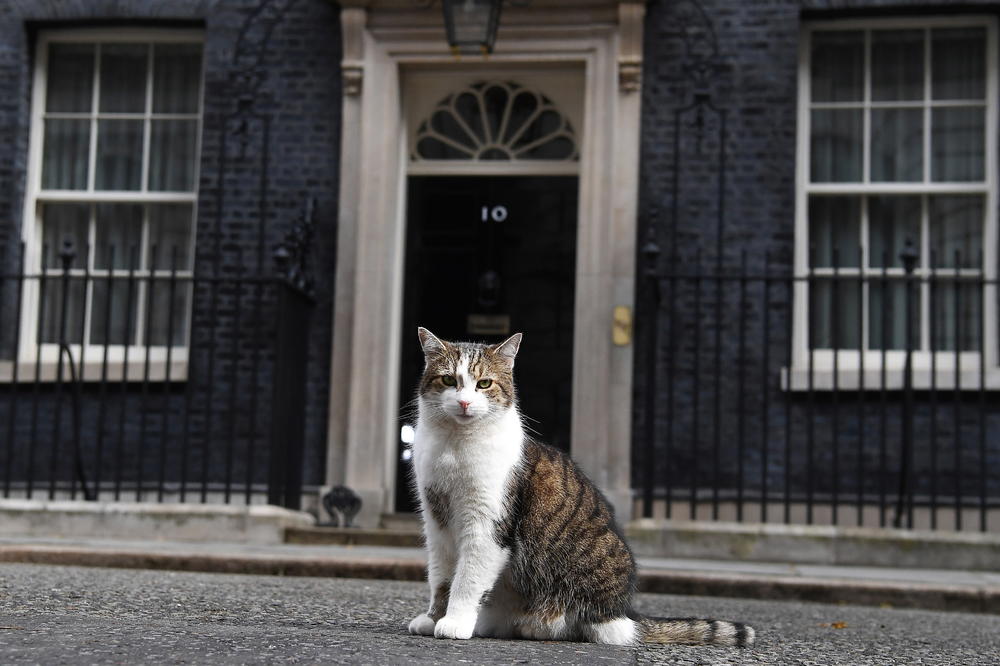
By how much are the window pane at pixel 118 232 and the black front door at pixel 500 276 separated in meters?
2.30

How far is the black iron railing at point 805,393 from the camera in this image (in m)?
9.66

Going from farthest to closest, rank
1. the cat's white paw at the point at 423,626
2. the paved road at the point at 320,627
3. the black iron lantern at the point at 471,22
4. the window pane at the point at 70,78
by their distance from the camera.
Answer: the window pane at the point at 70,78, the black iron lantern at the point at 471,22, the cat's white paw at the point at 423,626, the paved road at the point at 320,627

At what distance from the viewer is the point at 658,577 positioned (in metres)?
7.74

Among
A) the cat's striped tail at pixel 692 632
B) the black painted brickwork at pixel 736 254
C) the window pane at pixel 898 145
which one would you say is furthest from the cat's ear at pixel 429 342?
the window pane at pixel 898 145

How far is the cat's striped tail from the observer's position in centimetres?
471

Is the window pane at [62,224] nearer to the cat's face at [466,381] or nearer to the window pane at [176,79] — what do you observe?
the window pane at [176,79]

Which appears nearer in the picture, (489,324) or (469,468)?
(469,468)

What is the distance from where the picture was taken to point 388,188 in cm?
1066

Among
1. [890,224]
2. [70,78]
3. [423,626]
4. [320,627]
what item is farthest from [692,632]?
[70,78]

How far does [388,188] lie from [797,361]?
3.46 meters

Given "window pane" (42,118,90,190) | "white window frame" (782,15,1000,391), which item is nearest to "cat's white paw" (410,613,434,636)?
"white window frame" (782,15,1000,391)

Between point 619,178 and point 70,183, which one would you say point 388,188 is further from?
point 70,183

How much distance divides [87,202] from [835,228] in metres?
6.15

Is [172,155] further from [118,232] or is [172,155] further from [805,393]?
[805,393]
